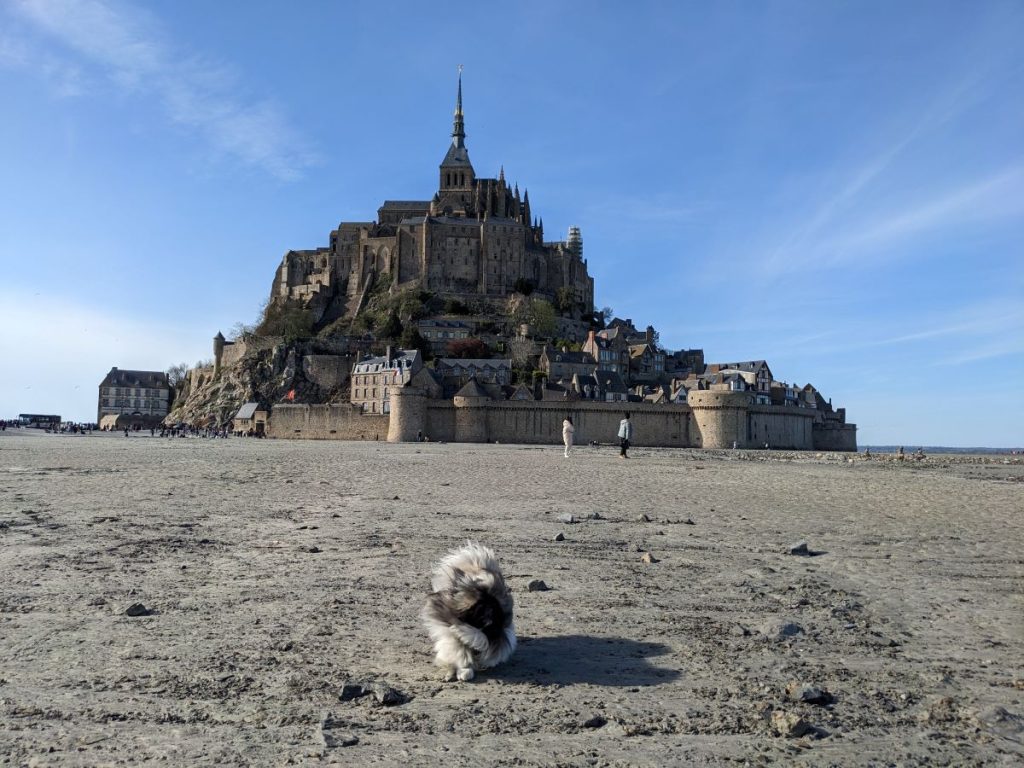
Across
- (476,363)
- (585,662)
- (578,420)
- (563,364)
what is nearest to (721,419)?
(578,420)

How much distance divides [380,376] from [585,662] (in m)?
62.9

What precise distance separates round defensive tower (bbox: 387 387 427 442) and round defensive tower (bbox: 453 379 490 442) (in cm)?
272

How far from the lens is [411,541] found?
8344mm

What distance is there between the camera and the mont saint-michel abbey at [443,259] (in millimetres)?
88312

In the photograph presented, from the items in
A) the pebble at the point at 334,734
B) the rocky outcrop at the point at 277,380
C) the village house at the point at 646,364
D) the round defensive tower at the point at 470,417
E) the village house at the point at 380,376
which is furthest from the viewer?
the village house at the point at 646,364

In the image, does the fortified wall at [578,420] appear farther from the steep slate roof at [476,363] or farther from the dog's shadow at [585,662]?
the dog's shadow at [585,662]

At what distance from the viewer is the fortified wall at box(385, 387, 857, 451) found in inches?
2153

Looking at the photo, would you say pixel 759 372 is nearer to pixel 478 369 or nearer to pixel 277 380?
pixel 478 369

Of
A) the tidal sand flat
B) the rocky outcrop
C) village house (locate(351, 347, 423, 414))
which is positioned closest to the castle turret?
the rocky outcrop

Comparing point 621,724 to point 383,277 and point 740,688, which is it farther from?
point 383,277

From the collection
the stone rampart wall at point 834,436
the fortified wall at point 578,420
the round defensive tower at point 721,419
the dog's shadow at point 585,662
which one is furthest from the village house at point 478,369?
the dog's shadow at point 585,662

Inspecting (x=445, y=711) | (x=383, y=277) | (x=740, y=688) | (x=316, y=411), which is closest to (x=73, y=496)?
(x=445, y=711)

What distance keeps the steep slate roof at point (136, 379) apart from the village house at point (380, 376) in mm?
37648

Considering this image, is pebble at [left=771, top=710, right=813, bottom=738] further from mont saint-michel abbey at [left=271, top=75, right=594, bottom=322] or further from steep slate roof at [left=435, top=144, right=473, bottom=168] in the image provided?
steep slate roof at [left=435, top=144, right=473, bottom=168]
